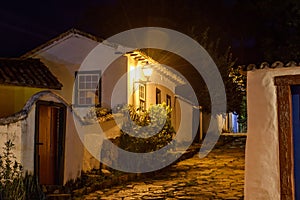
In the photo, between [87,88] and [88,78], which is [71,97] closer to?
[87,88]

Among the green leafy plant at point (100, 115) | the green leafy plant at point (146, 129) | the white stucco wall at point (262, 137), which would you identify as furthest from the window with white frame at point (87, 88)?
the white stucco wall at point (262, 137)

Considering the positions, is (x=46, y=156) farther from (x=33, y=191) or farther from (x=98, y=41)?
(x=98, y=41)

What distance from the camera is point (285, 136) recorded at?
286 inches

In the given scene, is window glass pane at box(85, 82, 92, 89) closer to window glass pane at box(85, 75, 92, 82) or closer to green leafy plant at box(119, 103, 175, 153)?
window glass pane at box(85, 75, 92, 82)

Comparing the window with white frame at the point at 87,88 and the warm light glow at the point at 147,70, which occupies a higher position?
the warm light glow at the point at 147,70

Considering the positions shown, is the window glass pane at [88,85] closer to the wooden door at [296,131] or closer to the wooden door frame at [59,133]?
the wooden door frame at [59,133]

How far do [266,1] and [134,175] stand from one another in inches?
598

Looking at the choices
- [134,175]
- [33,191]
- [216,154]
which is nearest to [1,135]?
[33,191]

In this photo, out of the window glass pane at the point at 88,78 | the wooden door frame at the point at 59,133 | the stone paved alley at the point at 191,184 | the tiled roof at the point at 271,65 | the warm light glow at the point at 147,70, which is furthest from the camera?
the warm light glow at the point at 147,70

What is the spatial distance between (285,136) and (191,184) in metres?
5.95

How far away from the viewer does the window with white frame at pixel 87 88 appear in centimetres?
1795

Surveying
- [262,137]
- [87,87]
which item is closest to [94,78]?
[87,87]

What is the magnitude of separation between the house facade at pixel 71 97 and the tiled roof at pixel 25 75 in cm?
4

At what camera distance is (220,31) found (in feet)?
104
